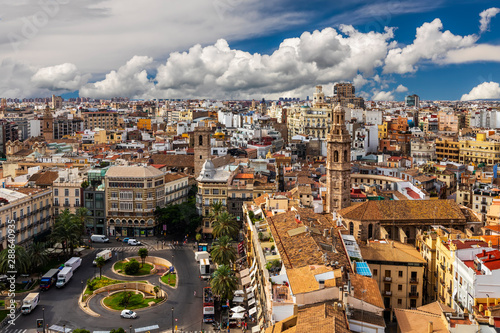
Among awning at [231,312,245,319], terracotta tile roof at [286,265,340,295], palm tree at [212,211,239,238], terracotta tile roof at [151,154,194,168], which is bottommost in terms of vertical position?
awning at [231,312,245,319]

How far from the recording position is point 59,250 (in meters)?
73.8

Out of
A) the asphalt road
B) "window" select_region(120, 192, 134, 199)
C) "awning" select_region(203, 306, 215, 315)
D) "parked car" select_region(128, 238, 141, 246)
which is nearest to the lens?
the asphalt road

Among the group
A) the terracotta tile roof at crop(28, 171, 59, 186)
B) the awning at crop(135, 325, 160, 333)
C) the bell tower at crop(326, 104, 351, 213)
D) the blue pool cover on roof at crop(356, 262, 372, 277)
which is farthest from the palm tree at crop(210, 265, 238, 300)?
the terracotta tile roof at crop(28, 171, 59, 186)

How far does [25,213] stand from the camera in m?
71.5

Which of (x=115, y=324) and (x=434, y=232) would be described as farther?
(x=434, y=232)

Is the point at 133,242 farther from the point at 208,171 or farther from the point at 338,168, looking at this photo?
the point at 338,168

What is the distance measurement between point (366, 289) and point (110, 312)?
2823 cm

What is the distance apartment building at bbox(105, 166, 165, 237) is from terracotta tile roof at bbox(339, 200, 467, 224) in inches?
1339

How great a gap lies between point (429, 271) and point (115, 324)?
108 ft

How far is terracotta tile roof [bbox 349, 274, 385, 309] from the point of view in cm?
3797

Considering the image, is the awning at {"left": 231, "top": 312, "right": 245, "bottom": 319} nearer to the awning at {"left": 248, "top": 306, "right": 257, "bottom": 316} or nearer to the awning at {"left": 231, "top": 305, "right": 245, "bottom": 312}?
the awning at {"left": 231, "top": 305, "right": 245, "bottom": 312}

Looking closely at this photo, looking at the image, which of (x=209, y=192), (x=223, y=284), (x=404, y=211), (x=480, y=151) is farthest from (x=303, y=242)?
(x=480, y=151)

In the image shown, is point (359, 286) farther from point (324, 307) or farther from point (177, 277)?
point (177, 277)

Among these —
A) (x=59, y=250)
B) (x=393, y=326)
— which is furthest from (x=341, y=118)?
(x=59, y=250)
